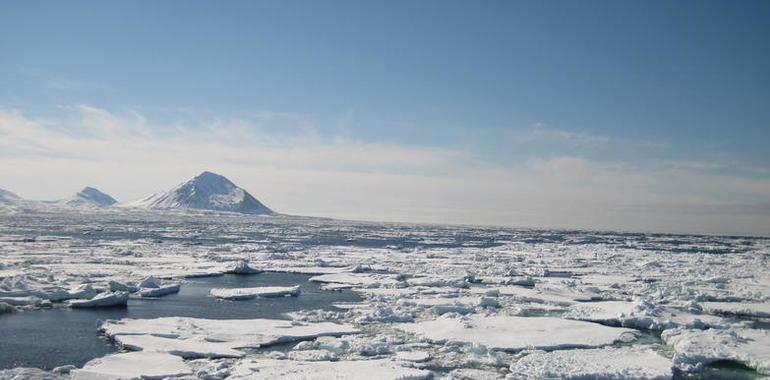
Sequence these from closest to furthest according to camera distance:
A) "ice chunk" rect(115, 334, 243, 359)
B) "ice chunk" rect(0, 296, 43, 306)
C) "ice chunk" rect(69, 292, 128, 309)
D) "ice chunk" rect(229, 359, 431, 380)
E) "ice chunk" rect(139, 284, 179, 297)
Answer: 1. "ice chunk" rect(229, 359, 431, 380)
2. "ice chunk" rect(115, 334, 243, 359)
3. "ice chunk" rect(0, 296, 43, 306)
4. "ice chunk" rect(69, 292, 128, 309)
5. "ice chunk" rect(139, 284, 179, 297)

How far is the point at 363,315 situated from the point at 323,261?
14786 millimetres

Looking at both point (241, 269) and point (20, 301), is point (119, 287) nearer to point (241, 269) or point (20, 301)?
point (20, 301)

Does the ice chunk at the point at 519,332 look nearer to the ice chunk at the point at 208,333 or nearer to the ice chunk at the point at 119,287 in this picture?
the ice chunk at the point at 208,333

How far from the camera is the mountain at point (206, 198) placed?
15575 centimetres

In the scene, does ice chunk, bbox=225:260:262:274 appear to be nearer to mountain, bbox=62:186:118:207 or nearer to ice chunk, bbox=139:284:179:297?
ice chunk, bbox=139:284:179:297

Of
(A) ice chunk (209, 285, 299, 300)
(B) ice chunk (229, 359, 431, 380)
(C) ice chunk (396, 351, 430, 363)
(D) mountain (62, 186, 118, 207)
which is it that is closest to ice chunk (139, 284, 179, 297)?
(A) ice chunk (209, 285, 299, 300)

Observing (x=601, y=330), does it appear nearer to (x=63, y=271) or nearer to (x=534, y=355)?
(x=534, y=355)

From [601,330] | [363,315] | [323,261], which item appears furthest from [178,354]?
[323,261]

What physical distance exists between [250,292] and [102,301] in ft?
14.5

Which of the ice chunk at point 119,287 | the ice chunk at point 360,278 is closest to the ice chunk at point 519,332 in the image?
the ice chunk at point 360,278

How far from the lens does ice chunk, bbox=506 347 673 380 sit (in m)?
9.38

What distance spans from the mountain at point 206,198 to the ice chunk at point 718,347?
151 m

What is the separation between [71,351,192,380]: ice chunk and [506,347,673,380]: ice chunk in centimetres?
553

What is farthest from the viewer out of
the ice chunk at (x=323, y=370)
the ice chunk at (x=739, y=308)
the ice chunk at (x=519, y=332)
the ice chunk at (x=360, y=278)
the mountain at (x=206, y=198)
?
the mountain at (x=206, y=198)
